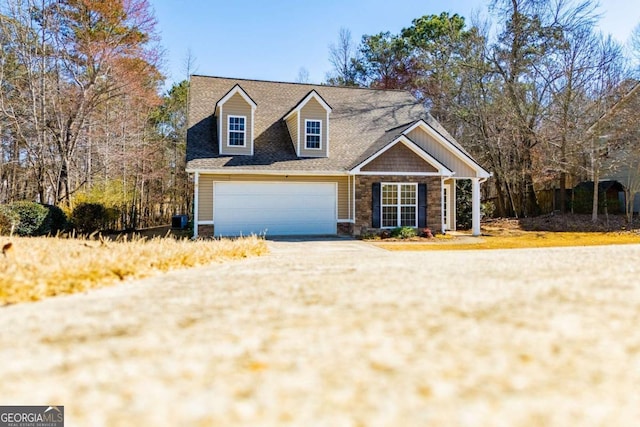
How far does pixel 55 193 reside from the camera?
18.5 metres

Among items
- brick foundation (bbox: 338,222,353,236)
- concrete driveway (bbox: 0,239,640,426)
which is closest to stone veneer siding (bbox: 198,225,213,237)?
brick foundation (bbox: 338,222,353,236)

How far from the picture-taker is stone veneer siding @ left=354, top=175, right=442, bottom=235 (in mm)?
16297

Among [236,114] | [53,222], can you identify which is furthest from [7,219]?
[236,114]

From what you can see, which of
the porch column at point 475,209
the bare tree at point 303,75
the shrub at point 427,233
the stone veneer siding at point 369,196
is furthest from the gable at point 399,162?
the bare tree at point 303,75

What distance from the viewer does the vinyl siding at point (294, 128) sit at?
17.4m

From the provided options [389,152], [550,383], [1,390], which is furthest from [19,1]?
[550,383]

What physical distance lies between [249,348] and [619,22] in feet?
87.3

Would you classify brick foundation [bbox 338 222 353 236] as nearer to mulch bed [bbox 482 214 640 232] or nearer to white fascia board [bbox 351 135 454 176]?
white fascia board [bbox 351 135 454 176]

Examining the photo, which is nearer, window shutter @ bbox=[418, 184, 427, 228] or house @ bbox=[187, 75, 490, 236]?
house @ bbox=[187, 75, 490, 236]

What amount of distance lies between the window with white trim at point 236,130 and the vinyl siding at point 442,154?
22.2 feet

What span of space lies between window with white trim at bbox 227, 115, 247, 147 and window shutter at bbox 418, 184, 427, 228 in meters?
7.25

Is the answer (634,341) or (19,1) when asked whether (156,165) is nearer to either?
(19,1)

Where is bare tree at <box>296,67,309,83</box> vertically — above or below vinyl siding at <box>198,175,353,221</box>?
above

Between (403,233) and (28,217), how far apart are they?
12.7 m
